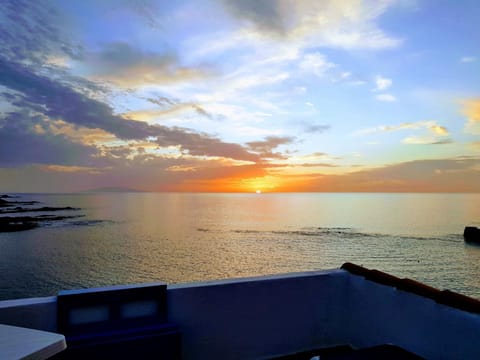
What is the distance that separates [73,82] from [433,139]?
93.0 ft

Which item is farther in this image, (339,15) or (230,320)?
(339,15)

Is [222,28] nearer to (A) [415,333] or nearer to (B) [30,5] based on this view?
(B) [30,5]

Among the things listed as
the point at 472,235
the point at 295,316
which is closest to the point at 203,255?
the point at 295,316

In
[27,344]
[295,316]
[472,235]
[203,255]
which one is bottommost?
[203,255]

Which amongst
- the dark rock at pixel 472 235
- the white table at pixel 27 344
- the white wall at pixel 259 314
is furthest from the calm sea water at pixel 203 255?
the white table at pixel 27 344

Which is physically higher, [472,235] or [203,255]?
[472,235]

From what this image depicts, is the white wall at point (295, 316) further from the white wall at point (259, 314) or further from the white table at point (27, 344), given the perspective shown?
the white table at point (27, 344)

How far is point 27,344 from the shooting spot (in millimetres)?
1422

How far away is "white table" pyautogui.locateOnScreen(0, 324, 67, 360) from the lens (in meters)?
1.33

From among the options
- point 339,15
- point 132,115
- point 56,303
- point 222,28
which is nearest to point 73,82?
point 132,115

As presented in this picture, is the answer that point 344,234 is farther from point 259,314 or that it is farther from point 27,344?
point 27,344

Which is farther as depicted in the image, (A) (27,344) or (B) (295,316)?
(B) (295,316)

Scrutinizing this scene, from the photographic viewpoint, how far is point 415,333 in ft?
7.79

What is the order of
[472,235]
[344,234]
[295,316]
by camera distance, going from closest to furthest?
1. [295,316]
2. [472,235]
3. [344,234]
